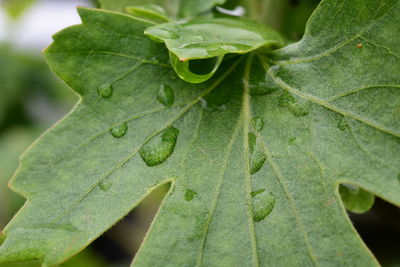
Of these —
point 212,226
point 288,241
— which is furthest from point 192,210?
point 288,241

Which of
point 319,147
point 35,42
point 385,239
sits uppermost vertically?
point 319,147

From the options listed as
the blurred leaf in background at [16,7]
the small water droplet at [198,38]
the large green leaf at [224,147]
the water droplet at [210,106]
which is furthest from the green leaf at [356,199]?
the blurred leaf in background at [16,7]

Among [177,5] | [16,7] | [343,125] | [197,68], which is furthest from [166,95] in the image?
[16,7]

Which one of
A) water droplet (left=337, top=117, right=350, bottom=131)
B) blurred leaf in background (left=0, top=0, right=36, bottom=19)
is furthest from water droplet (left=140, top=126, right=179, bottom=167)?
blurred leaf in background (left=0, top=0, right=36, bottom=19)

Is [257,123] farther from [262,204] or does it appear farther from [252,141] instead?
[262,204]

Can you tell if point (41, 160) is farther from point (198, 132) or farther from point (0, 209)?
point (0, 209)

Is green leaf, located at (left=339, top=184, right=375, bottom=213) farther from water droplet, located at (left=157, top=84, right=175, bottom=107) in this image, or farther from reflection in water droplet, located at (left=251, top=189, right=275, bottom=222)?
water droplet, located at (left=157, top=84, right=175, bottom=107)
